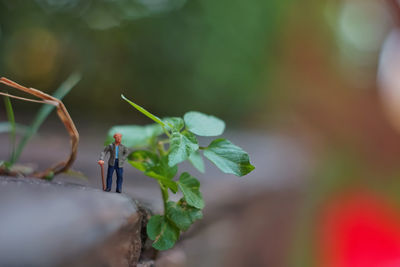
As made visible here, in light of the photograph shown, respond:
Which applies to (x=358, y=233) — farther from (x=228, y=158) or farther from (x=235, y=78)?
(x=228, y=158)

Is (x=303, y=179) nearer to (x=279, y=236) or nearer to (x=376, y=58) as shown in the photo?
(x=279, y=236)

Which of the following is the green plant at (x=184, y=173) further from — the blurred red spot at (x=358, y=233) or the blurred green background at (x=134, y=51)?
the blurred red spot at (x=358, y=233)

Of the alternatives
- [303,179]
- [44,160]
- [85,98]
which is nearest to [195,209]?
[44,160]

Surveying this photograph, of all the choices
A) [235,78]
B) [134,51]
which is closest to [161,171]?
[134,51]

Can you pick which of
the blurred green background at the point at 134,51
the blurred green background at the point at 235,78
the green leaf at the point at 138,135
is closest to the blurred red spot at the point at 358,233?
the blurred green background at the point at 235,78

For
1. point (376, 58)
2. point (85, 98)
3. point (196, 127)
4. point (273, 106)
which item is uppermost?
point (376, 58)

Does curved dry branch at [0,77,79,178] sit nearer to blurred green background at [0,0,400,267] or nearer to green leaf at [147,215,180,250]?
green leaf at [147,215,180,250]
